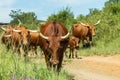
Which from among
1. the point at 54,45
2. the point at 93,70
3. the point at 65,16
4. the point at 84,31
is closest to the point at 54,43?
the point at 54,45

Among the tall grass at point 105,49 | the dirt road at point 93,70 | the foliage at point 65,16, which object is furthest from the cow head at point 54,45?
the foliage at point 65,16

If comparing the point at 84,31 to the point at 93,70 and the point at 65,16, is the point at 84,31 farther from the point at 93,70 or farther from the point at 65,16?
the point at 93,70

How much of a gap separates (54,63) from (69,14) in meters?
25.4

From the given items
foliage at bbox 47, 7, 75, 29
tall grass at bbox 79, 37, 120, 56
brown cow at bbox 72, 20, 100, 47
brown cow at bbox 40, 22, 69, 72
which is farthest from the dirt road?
foliage at bbox 47, 7, 75, 29

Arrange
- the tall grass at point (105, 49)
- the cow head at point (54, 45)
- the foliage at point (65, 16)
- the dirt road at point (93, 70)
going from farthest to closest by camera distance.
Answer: the foliage at point (65, 16), the tall grass at point (105, 49), the dirt road at point (93, 70), the cow head at point (54, 45)

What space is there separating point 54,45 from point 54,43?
8cm

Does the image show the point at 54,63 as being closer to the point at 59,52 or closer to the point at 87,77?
the point at 59,52

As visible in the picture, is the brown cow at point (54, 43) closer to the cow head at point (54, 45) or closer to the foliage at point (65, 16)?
the cow head at point (54, 45)

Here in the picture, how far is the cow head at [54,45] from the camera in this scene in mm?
12923

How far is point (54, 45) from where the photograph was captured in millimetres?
13195

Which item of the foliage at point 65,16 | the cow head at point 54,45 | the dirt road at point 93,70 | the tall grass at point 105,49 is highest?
the foliage at point 65,16

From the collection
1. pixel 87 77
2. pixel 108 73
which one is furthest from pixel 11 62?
pixel 108 73

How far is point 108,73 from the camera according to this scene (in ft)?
52.5

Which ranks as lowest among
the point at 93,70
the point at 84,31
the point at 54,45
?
the point at 93,70
